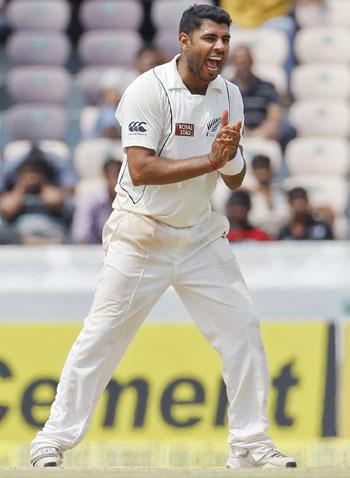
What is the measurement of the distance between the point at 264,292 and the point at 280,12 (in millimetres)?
4448

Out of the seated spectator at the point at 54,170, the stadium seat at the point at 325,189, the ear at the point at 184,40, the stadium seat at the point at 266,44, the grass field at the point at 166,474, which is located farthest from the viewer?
the stadium seat at the point at 266,44

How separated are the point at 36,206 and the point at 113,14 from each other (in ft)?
10.6

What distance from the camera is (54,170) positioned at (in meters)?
10.6

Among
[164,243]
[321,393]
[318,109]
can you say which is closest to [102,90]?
[318,109]

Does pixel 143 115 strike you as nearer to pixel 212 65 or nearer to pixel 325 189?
pixel 212 65

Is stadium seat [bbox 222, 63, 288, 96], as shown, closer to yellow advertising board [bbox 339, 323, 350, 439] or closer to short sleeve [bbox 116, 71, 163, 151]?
yellow advertising board [bbox 339, 323, 350, 439]

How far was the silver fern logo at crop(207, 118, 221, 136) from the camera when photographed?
5.88 m

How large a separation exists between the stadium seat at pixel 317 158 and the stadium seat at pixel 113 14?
2186mm

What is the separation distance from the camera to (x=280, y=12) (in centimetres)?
1241

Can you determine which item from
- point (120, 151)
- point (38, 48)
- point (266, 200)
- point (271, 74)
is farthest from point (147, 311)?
point (38, 48)

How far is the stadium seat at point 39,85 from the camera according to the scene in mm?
12336

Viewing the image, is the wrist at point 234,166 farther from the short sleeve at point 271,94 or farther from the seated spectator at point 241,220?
the short sleeve at point 271,94

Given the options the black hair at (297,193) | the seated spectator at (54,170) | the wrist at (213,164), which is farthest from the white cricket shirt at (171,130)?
the seated spectator at (54,170)

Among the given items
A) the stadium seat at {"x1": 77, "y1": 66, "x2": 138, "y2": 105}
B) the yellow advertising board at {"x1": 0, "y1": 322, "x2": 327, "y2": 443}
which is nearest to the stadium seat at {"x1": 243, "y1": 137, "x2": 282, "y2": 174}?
the stadium seat at {"x1": 77, "y1": 66, "x2": 138, "y2": 105}
